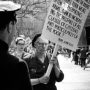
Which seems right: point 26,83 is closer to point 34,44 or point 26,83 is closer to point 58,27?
point 58,27

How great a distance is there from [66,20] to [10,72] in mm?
2378

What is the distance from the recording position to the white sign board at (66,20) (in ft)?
15.7

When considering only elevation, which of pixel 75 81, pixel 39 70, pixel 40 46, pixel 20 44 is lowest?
pixel 75 81

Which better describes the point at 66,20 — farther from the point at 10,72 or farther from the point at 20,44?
the point at 20,44

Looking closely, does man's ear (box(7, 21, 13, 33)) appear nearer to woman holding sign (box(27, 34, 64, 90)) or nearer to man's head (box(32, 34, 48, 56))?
woman holding sign (box(27, 34, 64, 90))

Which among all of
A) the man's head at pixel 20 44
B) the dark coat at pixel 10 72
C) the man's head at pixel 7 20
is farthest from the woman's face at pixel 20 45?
the dark coat at pixel 10 72

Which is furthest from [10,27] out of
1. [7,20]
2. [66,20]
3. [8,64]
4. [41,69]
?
[41,69]

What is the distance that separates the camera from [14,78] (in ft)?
8.33

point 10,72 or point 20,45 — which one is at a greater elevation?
point 10,72

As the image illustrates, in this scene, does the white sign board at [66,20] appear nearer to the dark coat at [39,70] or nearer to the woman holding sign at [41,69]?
the woman holding sign at [41,69]

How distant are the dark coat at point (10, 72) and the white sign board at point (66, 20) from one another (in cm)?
218

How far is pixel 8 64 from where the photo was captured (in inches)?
101

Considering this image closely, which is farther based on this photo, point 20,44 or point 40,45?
point 20,44

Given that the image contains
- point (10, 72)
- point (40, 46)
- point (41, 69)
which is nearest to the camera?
point (10, 72)
